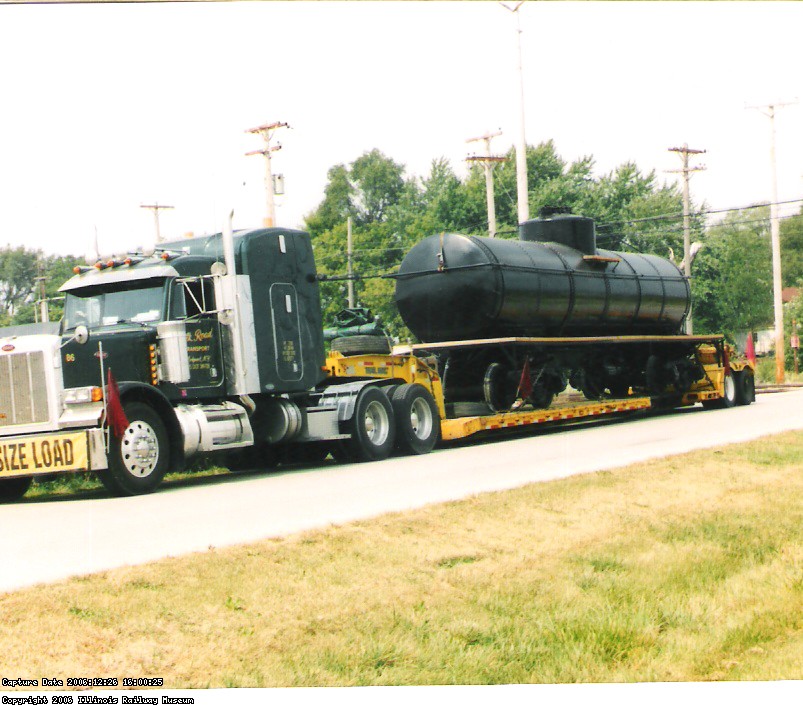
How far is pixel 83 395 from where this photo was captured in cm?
1181

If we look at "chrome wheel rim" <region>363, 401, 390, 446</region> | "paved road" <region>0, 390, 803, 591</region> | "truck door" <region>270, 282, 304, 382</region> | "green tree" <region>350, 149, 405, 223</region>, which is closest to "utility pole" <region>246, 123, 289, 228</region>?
"green tree" <region>350, 149, 405, 223</region>

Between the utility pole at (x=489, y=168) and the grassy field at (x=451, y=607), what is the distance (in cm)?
359

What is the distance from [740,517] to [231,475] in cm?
822

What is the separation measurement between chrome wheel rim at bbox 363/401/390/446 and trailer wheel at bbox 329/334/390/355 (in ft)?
3.47

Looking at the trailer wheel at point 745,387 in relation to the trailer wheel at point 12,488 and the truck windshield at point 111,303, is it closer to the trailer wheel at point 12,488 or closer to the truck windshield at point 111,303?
the truck windshield at point 111,303

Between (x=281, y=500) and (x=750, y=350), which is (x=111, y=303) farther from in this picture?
(x=750, y=350)

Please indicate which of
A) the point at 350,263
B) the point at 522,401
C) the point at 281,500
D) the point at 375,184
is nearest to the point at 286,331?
the point at 350,263

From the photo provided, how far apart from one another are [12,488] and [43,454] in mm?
1619

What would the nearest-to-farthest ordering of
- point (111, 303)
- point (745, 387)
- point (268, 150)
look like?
→ point (268, 150) → point (111, 303) → point (745, 387)

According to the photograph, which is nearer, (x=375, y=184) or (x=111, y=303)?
(x=375, y=184)

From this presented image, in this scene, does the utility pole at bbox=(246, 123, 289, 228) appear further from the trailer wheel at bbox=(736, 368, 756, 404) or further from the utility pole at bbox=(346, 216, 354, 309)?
the trailer wheel at bbox=(736, 368, 756, 404)

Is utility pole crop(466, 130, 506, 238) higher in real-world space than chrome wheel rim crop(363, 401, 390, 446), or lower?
higher

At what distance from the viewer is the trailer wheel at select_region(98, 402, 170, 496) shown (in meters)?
11.8

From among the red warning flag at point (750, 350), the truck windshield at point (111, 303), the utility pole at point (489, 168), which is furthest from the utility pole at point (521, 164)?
the red warning flag at point (750, 350)
